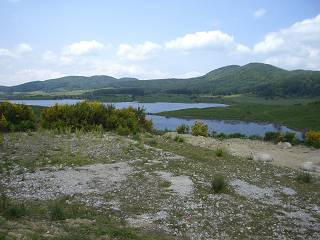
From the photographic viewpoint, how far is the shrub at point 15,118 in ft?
83.3

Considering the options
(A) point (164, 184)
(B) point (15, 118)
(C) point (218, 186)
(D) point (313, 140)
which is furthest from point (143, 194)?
(D) point (313, 140)

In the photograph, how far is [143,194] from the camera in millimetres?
13125

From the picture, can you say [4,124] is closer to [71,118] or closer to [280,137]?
[71,118]

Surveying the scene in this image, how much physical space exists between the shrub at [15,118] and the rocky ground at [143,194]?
14.9 feet

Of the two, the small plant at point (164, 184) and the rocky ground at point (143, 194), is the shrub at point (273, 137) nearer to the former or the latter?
the rocky ground at point (143, 194)

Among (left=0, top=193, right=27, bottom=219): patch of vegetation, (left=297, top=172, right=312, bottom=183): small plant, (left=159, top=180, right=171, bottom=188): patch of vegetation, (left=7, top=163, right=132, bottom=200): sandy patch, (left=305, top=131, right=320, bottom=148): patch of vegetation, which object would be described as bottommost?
(left=305, top=131, right=320, bottom=148): patch of vegetation

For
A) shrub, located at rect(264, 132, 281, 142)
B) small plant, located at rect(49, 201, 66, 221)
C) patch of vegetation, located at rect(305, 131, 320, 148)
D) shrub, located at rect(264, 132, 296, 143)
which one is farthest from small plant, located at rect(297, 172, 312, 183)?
shrub, located at rect(264, 132, 281, 142)

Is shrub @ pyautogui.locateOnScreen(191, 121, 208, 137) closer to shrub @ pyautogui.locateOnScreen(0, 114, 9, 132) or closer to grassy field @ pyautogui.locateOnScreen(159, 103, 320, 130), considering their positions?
shrub @ pyautogui.locateOnScreen(0, 114, 9, 132)

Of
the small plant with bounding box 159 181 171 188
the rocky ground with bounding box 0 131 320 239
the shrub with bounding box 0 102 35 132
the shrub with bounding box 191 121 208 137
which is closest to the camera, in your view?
the rocky ground with bounding box 0 131 320 239

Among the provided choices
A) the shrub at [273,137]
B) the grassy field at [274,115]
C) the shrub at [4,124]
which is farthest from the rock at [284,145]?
the grassy field at [274,115]

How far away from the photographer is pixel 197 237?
1000 centimetres

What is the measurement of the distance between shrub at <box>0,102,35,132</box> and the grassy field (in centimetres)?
6515

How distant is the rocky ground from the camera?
10.3 meters

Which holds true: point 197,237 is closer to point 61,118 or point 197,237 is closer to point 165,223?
point 165,223
